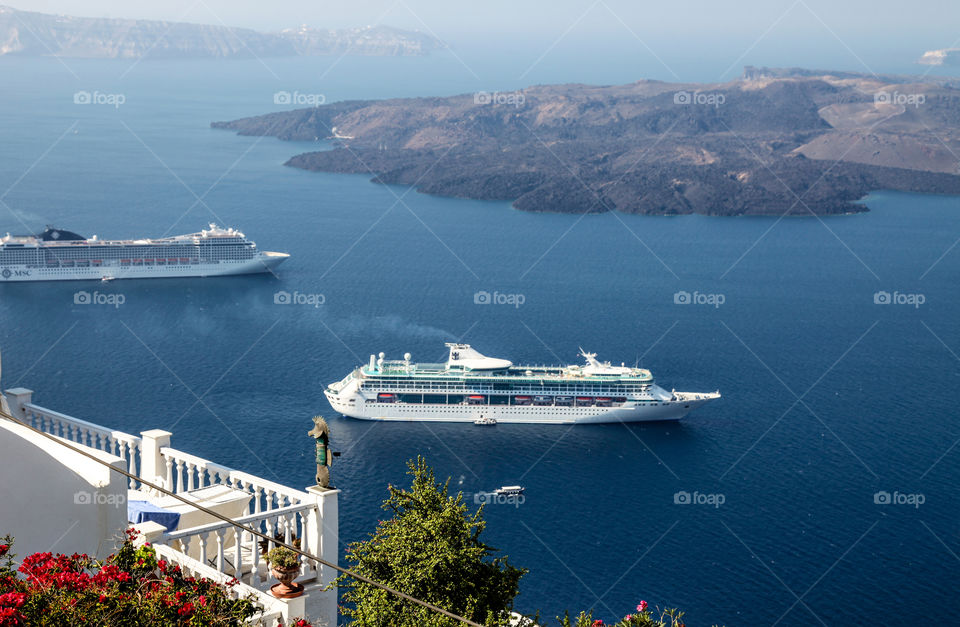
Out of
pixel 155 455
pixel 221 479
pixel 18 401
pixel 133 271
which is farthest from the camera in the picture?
pixel 133 271

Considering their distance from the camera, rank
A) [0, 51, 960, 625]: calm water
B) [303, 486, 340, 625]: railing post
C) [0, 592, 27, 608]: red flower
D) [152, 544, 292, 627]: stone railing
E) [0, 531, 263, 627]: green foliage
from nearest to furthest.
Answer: [0, 592, 27, 608]: red flower → [0, 531, 263, 627]: green foliage → [152, 544, 292, 627]: stone railing → [303, 486, 340, 625]: railing post → [0, 51, 960, 625]: calm water

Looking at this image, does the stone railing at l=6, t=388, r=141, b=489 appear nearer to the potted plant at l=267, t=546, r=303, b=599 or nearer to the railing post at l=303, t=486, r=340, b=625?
the railing post at l=303, t=486, r=340, b=625

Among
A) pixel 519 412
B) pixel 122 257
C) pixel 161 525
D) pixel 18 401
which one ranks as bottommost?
pixel 161 525

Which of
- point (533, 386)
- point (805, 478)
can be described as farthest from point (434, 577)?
point (533, 386)

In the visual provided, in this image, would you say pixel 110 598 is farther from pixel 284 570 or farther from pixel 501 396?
pixel 501 396

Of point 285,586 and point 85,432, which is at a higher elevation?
point 85,432

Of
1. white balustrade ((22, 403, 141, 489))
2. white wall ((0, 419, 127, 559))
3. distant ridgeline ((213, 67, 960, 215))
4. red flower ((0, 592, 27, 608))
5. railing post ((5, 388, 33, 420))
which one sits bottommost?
red flower ((0, 592, 27, 608))

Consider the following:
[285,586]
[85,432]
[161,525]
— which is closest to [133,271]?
[85,432]

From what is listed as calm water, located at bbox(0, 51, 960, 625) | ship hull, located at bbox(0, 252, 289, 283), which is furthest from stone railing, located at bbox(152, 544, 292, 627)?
ship hull, located at bbox(0, 252, 289, 283)
